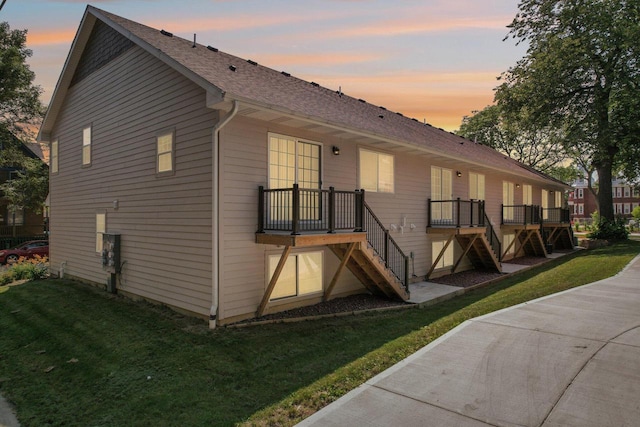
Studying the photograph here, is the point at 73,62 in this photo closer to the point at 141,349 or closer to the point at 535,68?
the point at 141,349

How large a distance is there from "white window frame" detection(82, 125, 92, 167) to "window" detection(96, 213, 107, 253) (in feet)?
6.19

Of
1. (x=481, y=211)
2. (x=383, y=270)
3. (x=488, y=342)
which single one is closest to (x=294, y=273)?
(x=383, y=270)

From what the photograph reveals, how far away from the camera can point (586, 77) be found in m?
24.4

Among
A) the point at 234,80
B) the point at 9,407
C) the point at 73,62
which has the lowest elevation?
the point at 9,407

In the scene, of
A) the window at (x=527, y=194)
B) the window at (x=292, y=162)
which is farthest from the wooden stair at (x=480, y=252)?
the window at (x=292, y=162)

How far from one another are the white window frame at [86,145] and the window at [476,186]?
14.1 metres

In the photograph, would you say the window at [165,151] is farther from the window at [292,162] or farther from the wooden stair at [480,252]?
the wooden stair at [480,252]

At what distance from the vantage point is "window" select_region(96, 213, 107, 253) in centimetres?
1125

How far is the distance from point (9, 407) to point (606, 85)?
3048cm

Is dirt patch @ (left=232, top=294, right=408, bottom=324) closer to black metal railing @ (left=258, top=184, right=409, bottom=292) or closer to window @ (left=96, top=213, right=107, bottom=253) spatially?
black metal railing @ (left=258, top=184, right=409, bottom=292)

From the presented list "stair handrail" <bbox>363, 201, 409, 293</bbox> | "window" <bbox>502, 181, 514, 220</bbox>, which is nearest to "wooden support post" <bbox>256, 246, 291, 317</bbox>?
"stair handrail" <bbox>363, 201, 409, 293</bbox>

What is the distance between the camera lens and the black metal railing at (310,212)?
789 centimetres

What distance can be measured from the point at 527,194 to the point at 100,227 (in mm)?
20615

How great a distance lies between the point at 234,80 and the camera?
27.7 feet
